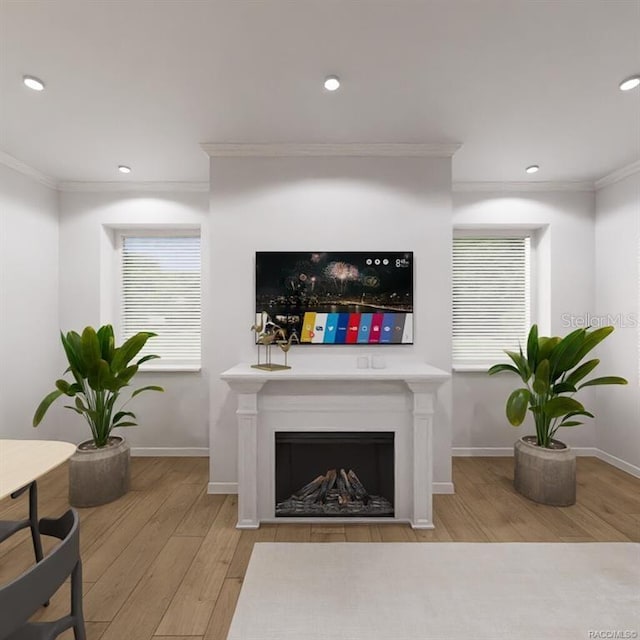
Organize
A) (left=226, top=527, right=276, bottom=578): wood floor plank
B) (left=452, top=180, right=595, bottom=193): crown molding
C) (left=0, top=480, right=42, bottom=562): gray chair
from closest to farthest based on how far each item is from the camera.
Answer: (left=0, top=480, right=42, bottom=562): gray chair
(left=226, top=527, right=276, bottom=578): wood floor plank
(left=452, top=180, right=595, bottom=193): crown molding

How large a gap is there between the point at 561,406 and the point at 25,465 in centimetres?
324

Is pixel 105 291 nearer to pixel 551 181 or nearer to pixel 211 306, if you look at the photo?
pixel 211 306

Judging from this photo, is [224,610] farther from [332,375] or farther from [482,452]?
[482,452]

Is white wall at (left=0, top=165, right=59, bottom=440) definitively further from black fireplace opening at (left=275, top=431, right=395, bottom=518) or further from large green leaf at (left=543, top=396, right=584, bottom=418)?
large green leaf at (left=543, top=396, right=584, bottom=418)

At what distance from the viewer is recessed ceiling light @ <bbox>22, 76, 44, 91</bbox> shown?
2190 millimetres

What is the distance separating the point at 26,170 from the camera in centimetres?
344

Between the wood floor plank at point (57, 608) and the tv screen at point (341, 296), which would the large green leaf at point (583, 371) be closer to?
the tv screen at point (341, 296)

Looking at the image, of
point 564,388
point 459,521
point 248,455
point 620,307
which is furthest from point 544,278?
point 248,455

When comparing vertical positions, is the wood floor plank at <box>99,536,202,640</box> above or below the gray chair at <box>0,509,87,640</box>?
below

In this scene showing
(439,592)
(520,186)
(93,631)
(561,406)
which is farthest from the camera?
(520,186)

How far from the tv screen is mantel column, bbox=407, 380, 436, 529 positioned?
0.63 metres

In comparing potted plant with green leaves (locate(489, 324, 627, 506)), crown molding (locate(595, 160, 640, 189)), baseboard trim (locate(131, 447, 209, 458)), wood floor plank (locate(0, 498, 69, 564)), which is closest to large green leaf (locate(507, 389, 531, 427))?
potted plant with green leaves (locate(489, 324, 627, 506))

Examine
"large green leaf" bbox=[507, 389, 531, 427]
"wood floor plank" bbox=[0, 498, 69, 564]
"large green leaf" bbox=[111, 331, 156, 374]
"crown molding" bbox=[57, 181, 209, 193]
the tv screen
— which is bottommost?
"wood floor plank" bbox=[0, 498, 69, 564]

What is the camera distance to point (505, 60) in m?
2.04
